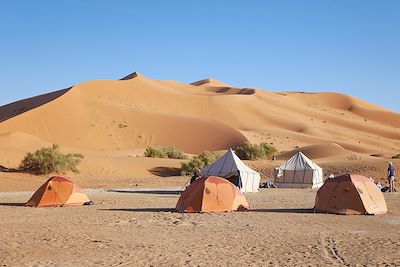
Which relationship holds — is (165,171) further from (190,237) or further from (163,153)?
(190,237)

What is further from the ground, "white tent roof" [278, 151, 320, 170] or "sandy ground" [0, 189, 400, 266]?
"white tent roof" [278, 151, 320, 170]

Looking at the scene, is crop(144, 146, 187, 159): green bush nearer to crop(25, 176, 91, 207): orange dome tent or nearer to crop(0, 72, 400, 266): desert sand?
crop(0, 72, 400, 266): desert sand

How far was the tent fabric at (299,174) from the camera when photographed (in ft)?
108

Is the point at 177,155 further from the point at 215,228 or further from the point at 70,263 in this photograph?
the point at 70,263

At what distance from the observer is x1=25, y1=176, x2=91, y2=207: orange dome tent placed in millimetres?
20219

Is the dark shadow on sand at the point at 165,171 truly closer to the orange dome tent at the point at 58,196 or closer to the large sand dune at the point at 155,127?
the large sand dune at the point at 155,127

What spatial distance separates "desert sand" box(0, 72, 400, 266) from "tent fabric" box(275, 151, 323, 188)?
11.1 ft

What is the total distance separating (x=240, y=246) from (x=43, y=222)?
6.32m

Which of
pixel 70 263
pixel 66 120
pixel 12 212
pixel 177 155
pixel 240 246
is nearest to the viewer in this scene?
pixel 70 263

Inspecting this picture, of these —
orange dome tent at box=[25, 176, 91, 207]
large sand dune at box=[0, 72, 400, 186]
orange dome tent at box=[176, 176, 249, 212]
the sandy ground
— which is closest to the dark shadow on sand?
large sand dune at box=[0, 72, 400, 186]

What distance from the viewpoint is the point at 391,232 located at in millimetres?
13961

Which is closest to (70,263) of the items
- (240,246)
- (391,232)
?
(240,246)

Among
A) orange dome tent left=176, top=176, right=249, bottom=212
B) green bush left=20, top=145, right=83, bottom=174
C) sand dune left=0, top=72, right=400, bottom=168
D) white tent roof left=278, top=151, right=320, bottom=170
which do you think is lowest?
orange dome tent left=176, top=176, right=249, bottom=212

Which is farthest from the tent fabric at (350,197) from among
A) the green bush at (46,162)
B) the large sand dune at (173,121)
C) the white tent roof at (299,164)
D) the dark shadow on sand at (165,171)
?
the large sand dune at (173,121)
